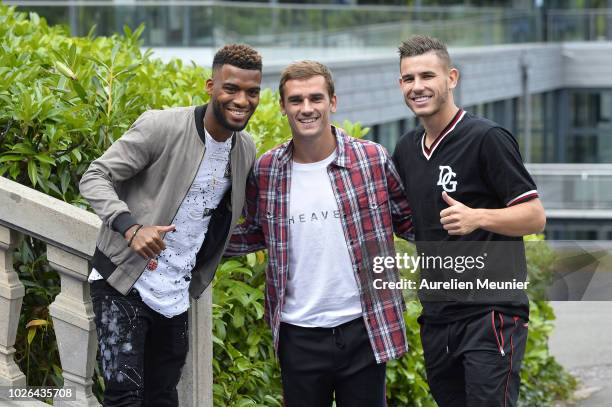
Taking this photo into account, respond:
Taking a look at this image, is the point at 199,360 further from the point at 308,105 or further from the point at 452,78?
the point at 452,78

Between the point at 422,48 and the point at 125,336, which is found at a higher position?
the point at 422,48

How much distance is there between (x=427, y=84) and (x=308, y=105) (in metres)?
0.45

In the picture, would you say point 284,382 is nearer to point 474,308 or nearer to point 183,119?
point 474,308

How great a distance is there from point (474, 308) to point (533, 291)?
426 cm

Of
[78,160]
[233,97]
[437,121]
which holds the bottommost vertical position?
[78,160]

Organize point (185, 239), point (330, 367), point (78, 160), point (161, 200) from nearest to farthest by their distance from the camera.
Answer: point (161, 200)
point (185, 239)
point (330, 367)
point (78, 160)

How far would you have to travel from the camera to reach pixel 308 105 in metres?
4.13

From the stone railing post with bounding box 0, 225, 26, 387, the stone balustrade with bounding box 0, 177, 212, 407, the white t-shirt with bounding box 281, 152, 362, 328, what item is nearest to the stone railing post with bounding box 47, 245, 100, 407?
the stone balustrade with bounding box 0, 177, 212, 407

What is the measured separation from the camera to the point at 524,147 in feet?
110

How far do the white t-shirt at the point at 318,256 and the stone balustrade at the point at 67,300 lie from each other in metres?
0.45

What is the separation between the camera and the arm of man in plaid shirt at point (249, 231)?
437cm

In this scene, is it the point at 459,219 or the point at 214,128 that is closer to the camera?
the point at 459,219

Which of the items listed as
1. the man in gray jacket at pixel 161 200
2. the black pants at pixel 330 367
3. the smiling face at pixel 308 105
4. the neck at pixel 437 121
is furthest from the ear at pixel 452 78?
the black pants at pixel 330 367

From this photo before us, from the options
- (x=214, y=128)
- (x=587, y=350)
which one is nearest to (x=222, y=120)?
(x=214, y=128)
